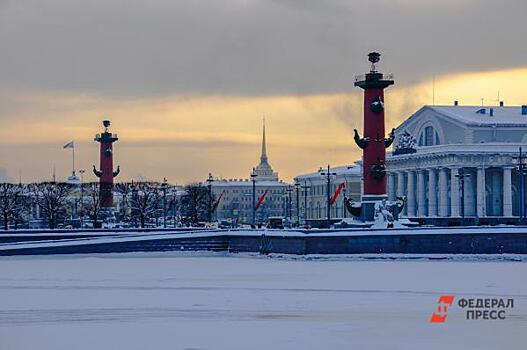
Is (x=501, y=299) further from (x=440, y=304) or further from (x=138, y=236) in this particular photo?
(x=138, y=236)

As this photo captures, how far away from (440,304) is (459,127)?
86317mm

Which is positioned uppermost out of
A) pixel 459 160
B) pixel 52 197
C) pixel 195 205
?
pixel 459 160

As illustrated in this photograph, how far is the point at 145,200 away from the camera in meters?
94.8

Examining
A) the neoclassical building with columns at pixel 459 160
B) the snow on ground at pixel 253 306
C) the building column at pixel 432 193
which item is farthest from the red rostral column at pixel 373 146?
the building column at pixel 432 193

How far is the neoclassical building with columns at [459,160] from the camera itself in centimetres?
10538

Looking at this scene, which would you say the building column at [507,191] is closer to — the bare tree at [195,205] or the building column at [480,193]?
the building column at [480,193]

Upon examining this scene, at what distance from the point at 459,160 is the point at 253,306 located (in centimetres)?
8034

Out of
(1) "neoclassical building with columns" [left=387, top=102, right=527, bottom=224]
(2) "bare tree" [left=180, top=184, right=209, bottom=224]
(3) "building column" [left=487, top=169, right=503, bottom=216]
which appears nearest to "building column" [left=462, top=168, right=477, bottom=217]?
(1) "neoclassical building with columns" [left=387, top=102, right=527, bottom=224]

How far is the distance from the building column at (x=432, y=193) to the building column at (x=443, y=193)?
1.34 metres

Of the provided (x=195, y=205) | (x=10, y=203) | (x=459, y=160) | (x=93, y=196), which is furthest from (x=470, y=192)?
(x=10, y=203)

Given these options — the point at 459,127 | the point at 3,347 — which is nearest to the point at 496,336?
the point at 3,347

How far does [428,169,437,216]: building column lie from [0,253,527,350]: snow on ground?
216 feet

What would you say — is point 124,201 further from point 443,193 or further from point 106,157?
point 443,193

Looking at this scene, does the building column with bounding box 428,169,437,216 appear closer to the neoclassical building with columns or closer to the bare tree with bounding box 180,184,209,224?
the neoclassical building with columns
